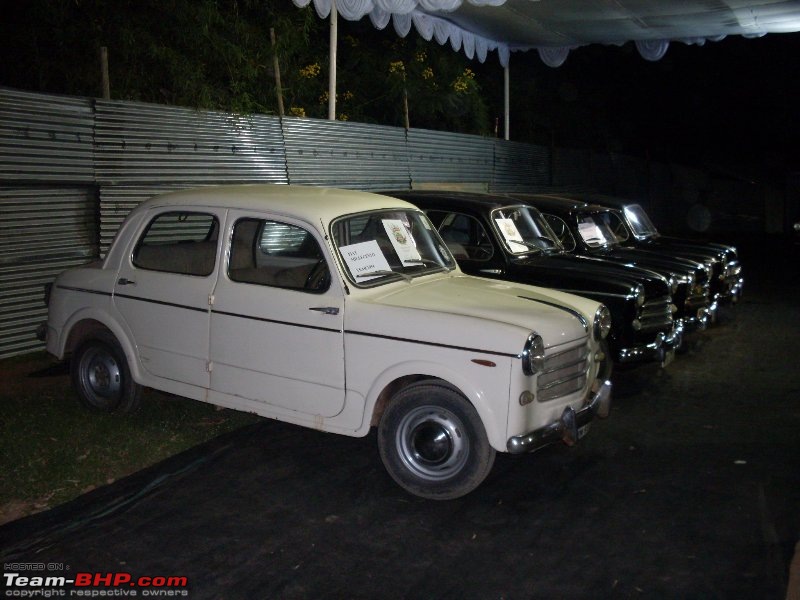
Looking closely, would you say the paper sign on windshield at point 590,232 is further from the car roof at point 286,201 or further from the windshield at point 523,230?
the car roof at point 286,201

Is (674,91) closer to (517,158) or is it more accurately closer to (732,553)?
(517,158)

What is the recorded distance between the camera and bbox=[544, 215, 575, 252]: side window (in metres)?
10.3

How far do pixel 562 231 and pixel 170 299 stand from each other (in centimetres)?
557

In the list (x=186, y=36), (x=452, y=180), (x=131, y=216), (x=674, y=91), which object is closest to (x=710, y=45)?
(x=674, y=91)

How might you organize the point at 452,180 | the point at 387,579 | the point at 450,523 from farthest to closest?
the point at 452,180 < the point at 450,523 < the point at 387,579

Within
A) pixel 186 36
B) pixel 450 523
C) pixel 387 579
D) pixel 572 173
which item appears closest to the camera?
pixel 387 579

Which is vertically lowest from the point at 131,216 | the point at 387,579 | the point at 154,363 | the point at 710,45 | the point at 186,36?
the point at 387,579

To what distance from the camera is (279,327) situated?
572cm

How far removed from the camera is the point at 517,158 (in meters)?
19.1

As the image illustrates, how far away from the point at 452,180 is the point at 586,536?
1180cm

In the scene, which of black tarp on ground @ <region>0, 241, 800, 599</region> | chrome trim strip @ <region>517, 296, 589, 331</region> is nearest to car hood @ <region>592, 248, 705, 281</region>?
black tarp on ground @ <region>0, 241, 800, 599</region>

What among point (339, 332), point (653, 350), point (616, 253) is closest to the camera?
point (339, 332)

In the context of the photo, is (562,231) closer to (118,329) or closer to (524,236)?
(524,236)

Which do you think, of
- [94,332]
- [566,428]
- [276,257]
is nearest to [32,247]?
[94,332]
